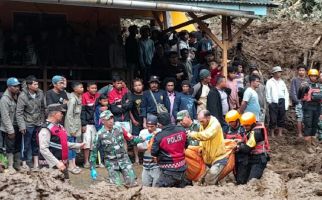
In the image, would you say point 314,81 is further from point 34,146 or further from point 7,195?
point 7,195

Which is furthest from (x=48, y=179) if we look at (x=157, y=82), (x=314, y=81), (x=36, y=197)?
(x=314, y=81)

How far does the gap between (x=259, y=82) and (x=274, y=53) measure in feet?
22.1

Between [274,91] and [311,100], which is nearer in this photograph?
[311,100]

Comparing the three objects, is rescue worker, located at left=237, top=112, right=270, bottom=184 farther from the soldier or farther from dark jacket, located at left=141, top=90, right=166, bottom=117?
dark jacket, located at left=141, top=90, right=166, bottom=117

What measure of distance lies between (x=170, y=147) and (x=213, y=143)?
1108 millimetres

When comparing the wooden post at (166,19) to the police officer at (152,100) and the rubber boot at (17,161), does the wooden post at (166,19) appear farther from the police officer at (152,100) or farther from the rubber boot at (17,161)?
the rubber boot at (17,161)

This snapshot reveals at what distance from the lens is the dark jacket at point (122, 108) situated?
12602mm

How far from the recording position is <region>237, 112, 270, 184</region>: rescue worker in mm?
10109

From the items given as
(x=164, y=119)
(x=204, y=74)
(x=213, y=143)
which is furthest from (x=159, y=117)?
(x=204, y=74)

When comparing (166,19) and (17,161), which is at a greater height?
(166,19)

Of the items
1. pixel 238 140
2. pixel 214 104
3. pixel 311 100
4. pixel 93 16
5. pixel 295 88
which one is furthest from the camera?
pixel 93 16

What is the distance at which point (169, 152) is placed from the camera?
9.48 metres

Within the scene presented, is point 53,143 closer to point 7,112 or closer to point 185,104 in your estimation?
point 7,112

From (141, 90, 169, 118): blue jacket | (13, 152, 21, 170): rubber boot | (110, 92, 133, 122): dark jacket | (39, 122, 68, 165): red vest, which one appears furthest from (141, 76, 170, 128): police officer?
(39, 122, 68, 165): red vest
